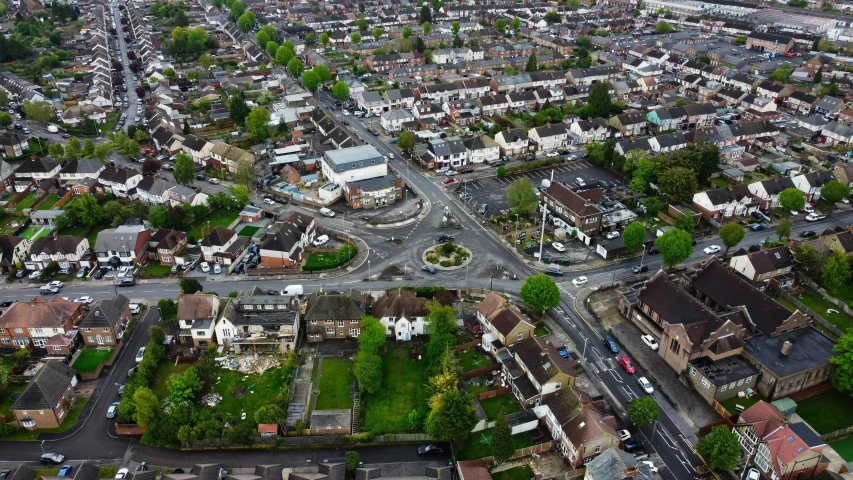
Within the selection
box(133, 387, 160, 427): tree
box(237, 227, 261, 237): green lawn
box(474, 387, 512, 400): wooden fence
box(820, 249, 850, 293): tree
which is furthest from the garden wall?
box(820, 249, 850, 293): tree

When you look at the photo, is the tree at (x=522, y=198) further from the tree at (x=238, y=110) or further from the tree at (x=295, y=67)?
the tree at (x=295, y=67)

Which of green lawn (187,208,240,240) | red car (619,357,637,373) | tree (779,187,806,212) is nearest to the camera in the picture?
red car (619,357,637,373)

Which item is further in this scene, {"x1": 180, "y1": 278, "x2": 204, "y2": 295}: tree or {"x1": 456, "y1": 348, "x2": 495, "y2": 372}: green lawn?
{"x1": 180, "y1": 278, "x2": 204, "y2": 295}: tree

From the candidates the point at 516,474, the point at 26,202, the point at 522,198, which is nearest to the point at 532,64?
the point at 522,198

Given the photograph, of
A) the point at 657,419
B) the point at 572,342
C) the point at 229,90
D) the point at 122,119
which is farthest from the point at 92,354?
the point at 229,90

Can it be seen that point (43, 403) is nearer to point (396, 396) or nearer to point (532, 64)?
point (396, 396)

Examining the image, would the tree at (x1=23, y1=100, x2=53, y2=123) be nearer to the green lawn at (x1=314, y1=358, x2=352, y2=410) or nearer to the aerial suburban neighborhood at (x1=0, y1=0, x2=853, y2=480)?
the aerial suburban neighborhood at (x1=0, y1=0, x2=853, y2=480)

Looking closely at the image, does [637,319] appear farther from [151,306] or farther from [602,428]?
[151,306]
